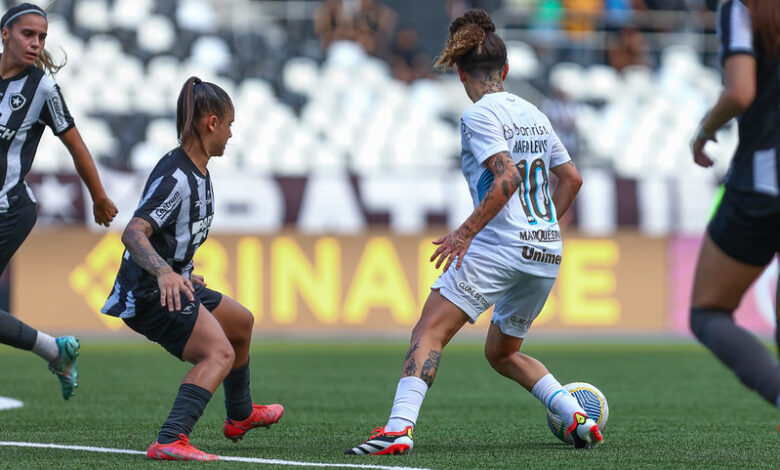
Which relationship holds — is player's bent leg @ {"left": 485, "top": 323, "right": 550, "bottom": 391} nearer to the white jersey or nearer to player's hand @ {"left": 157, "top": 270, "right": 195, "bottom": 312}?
the white jersey

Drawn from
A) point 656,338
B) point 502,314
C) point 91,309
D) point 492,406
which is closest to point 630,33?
point 656,338

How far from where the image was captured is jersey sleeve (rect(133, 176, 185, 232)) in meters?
5.17

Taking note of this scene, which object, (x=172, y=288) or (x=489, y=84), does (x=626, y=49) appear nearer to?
(x=489, y=84)

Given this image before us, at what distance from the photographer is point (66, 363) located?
20.9 ft

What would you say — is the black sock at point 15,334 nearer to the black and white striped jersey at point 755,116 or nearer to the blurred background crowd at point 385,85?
the black and white striped jersey at point 755,116

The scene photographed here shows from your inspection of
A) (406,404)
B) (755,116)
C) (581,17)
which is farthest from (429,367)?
(581,17)

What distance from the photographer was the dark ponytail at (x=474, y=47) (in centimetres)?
559

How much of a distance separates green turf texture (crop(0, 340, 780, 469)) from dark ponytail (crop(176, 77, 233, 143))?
143cm

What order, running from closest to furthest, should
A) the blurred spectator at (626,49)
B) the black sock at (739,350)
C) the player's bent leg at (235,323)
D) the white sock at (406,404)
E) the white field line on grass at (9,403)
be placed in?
the black sock at (739,350)
the white sock at (406,404)
the player's bent leg at (235,323)
the white field line on grass at (9,403)
the blurred spectator at (626,49)

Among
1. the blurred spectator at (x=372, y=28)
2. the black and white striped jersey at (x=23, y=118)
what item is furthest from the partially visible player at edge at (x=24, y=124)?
the blurred spectator at (x=372, y=28)

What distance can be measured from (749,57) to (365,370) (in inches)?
283

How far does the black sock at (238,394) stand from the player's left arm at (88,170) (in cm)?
100

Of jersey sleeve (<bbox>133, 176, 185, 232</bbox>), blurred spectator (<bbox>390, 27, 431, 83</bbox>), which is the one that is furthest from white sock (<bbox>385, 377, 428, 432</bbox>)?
blurred spectator (<bbox>390, 27, 431, 83</bbox>)

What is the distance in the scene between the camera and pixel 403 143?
711 inches
